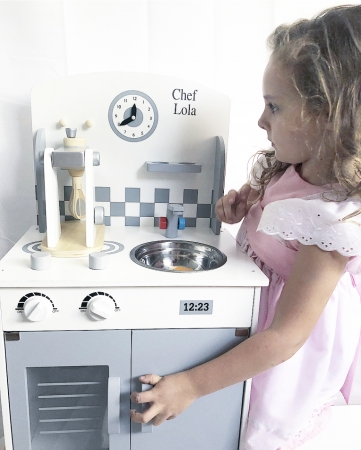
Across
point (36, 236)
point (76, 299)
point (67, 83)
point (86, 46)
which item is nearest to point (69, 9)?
point (86, 46)

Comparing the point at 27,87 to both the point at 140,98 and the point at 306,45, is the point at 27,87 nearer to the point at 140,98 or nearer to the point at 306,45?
the point at 140,98

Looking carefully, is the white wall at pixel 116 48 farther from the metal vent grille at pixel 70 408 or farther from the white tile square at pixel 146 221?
the metal vent grille at pixel 70 408

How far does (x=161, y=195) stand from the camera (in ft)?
3.21

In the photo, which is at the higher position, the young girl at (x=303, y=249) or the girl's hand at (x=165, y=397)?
the young girl at (x=303, y=249)

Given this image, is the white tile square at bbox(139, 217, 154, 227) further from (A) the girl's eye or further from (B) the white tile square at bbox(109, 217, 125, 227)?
(A) the girl's eye

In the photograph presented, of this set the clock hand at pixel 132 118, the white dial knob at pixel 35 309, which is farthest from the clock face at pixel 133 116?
the white dial knob at pixel 35 309

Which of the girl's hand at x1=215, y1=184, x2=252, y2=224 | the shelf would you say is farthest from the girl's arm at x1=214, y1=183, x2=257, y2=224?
the shelf

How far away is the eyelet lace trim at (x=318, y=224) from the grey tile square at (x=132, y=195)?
38 centimetres

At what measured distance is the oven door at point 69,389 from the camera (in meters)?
0.68

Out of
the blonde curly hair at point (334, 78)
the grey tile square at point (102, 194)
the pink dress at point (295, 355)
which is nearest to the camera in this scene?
the blonde curly hair at point (334, 78)

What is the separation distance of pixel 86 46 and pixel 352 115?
0.65 metres

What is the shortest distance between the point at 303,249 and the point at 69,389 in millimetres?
543

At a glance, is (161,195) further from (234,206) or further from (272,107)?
(272,107)

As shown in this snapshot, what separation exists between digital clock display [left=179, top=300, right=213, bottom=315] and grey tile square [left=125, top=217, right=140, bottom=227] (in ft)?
1.14
